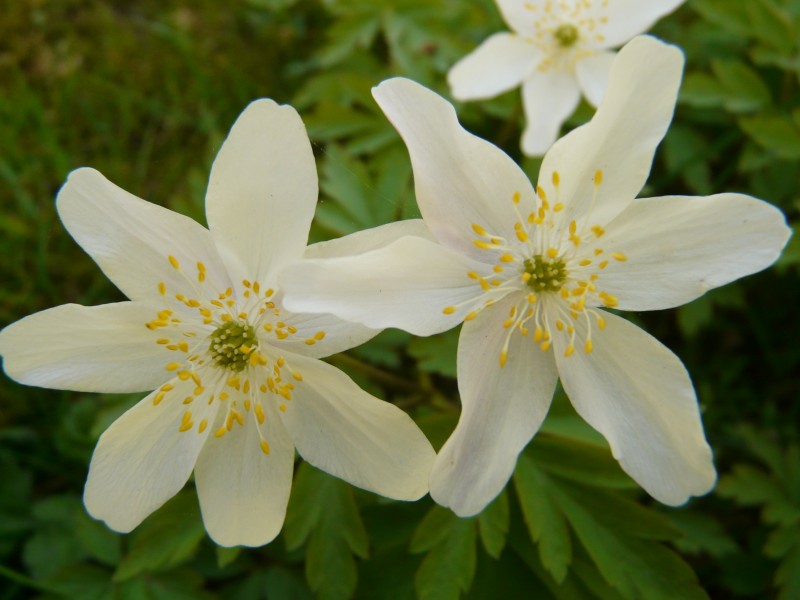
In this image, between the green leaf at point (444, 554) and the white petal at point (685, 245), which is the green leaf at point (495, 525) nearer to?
the green leaf at point (444, 554)

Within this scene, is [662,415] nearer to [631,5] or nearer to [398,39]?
[631,5]

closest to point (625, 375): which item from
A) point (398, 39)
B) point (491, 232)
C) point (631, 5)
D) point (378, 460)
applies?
point (491, 232)

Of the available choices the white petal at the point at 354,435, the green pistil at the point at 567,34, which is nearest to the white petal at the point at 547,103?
the green pistil at the point at 567,34

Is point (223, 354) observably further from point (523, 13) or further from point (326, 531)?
point (523, 13)

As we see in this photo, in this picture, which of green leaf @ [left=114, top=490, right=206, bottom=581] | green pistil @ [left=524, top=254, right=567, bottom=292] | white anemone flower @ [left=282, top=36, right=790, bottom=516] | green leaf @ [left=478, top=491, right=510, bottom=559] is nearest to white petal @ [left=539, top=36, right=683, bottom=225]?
white anemone flower @ [left=282, top=36, right=790, bottom=516]

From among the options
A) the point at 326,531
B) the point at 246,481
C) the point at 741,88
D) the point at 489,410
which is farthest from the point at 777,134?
the point at 246,481
